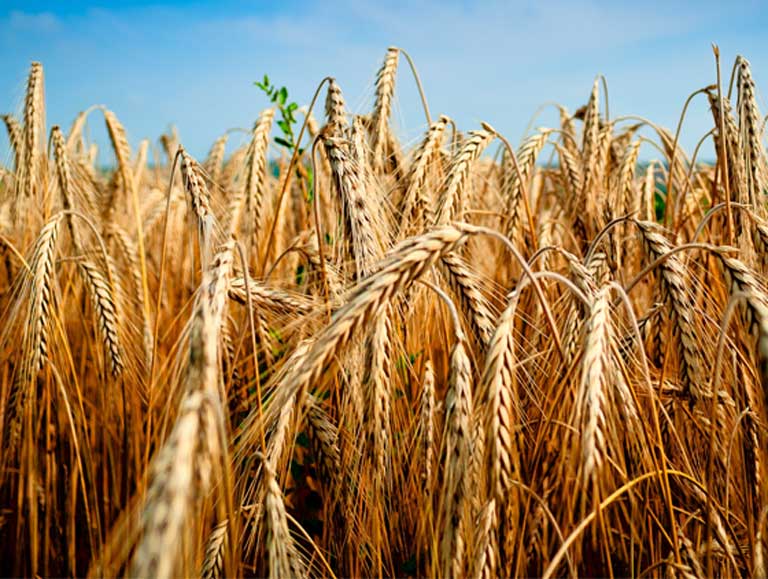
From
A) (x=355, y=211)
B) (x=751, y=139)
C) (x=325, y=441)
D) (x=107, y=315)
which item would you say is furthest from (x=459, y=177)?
(x=107, y=315)

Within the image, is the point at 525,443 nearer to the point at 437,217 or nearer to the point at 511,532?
the point at 511,532

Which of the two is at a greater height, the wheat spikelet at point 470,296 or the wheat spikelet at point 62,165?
the wheat spikelet at point 62,165

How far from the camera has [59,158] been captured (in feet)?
9.14

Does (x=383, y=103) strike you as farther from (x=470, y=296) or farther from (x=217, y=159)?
(x=217, y=159)

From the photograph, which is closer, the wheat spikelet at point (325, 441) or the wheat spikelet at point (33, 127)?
the wheat spikelet at point (325, 441)

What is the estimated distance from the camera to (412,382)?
222 cm

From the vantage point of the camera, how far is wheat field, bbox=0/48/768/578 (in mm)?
1189

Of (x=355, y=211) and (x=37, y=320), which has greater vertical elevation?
(x=355, y=211)

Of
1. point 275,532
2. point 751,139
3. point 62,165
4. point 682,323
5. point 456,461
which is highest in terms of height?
point 62,165

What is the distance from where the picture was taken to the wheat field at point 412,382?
1189mm

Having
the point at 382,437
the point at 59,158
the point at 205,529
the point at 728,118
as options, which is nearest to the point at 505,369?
the point at 382,437

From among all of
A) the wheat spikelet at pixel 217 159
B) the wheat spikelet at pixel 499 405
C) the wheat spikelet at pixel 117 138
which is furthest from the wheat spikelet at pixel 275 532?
the wheat spikelet at pixel 217 159

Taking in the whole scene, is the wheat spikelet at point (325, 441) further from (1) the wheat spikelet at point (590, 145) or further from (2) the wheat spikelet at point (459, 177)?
(1) the wheat spikelet at point (590, 145)

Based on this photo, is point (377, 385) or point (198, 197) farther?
point (198, 197)
